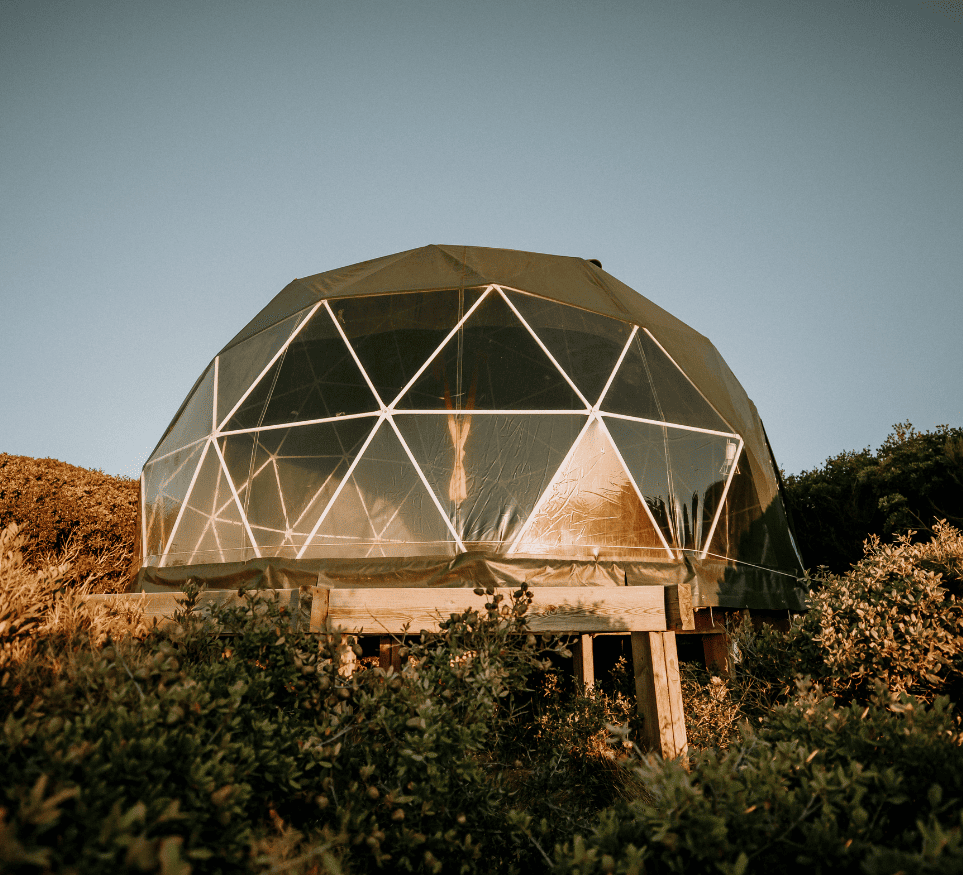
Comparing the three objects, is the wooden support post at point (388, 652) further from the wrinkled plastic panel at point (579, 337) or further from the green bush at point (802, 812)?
the green bush at point (802, 812)

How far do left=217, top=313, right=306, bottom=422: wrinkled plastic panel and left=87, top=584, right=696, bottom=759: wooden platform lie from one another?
4.11m

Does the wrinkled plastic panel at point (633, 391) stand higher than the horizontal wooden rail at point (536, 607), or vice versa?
the wrinkled plastic panel at point (633, 391)

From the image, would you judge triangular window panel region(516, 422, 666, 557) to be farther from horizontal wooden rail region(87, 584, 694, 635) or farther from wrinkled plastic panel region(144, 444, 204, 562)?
→ wrinkled plastic panel region(144, 444, 204, 562)

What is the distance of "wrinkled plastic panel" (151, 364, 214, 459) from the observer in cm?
927

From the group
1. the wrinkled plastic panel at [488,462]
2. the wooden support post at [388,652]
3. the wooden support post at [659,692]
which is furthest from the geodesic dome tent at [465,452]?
the wooden support post at [659,692]

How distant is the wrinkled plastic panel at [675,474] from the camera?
25.6ft

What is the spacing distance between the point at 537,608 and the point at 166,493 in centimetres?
663

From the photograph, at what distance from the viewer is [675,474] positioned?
812 cm

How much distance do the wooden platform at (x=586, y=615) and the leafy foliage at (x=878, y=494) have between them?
357 inches

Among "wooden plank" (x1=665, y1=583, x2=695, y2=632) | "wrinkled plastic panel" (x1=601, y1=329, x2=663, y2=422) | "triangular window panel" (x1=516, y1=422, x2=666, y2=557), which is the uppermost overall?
"wrinkled plastic panel" (x1=601, y1=329, x2=663, y2=422)

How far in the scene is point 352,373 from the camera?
8336mm

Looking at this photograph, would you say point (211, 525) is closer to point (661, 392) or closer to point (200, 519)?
point (200, 519)

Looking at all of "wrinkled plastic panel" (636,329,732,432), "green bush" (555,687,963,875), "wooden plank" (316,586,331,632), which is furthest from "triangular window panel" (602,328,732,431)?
"green bush" (555,687,963,875)

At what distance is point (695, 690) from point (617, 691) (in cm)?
95
